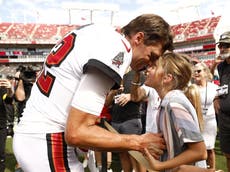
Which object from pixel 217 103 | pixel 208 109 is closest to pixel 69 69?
pixel 217 103

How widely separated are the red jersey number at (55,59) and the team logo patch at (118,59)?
0.25 m

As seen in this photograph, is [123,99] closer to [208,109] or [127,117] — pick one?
[127,117]

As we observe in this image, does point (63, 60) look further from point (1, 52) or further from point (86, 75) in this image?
point (1, 52)

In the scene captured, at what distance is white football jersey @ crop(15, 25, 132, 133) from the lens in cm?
137

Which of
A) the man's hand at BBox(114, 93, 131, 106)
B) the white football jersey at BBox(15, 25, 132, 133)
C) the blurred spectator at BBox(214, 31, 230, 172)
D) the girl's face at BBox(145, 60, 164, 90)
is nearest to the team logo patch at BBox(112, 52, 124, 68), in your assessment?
the white football jersey at BBox(15, 25, 132, 133)

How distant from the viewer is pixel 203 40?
158ft

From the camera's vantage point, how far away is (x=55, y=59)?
5.07ft

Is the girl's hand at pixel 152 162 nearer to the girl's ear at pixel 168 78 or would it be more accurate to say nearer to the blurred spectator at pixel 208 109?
the girl's ear at pixel 168 78

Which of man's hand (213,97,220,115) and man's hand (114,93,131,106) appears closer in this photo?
man's hand (213,97,220,115)

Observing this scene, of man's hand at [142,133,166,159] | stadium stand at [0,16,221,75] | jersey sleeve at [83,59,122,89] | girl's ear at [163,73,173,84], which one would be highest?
jersey sleeve at [83,59,122,89]

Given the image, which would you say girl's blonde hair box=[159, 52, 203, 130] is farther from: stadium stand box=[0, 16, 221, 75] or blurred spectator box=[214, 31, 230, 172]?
stadium stand box=[0, 16, 221, 75]

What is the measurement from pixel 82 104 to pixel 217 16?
164 ft

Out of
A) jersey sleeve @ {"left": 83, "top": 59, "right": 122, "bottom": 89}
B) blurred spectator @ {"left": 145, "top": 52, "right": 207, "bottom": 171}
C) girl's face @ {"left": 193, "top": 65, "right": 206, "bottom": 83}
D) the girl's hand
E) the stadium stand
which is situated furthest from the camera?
the stadium stand

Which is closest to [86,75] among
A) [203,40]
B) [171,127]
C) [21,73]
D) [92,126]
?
[92,126]
